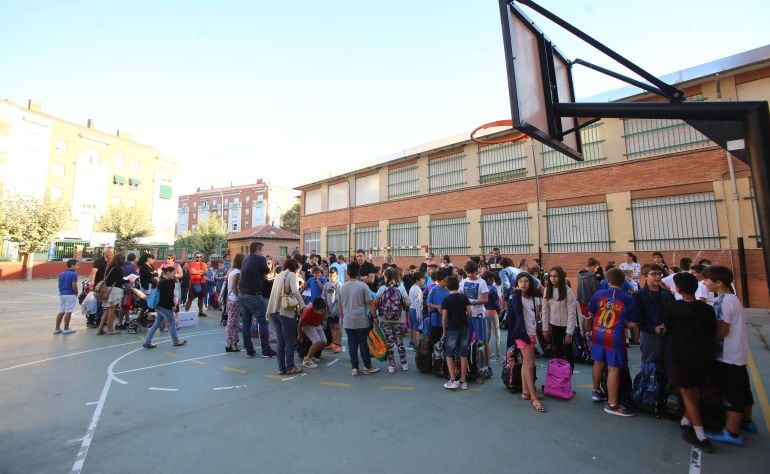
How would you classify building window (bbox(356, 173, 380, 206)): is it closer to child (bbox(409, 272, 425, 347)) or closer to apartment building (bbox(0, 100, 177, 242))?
child (bbox(409, 272, 425, 347))

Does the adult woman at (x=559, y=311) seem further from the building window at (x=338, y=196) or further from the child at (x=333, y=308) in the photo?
the building window at (x=338, y=196)

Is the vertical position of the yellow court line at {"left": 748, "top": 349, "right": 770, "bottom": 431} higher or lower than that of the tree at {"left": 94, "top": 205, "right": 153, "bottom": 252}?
lower

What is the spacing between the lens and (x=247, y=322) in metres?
7.50

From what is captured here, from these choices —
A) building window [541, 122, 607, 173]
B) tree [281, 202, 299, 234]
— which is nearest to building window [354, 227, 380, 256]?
building window [541, 122, 607, 173]

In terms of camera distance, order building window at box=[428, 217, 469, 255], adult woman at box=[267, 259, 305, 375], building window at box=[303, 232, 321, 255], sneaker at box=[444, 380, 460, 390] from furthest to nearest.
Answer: building window at box=[303, 232, 321, 255] → building window at box=[428, 217, 469, 255] → adult woman at box=[267, 259, 305, 375] → sneaker at box=[444, 380, 460, 390]

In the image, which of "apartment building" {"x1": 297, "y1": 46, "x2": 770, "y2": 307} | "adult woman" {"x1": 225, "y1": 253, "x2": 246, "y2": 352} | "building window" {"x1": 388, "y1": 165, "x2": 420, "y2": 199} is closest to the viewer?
"adult woman" {"x1": 225, "y1": 253, "x2": 246, "y2": 352}

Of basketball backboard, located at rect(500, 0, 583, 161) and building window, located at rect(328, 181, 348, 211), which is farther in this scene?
building window, located at rect(328, 181, 348, 211)

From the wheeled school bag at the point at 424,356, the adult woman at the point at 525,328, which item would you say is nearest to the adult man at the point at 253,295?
the wheeled school bag at the point at 424,356

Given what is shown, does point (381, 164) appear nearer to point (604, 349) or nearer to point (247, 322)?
point (247, 322)

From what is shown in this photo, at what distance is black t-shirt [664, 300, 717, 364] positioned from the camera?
12.5 ft

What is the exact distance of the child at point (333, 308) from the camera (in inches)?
319

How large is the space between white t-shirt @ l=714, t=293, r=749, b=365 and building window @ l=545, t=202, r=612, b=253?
10613 millimetres

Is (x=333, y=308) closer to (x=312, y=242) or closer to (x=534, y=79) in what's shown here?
(x=534, y=79)

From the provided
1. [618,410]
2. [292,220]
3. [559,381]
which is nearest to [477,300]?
[559,381]
